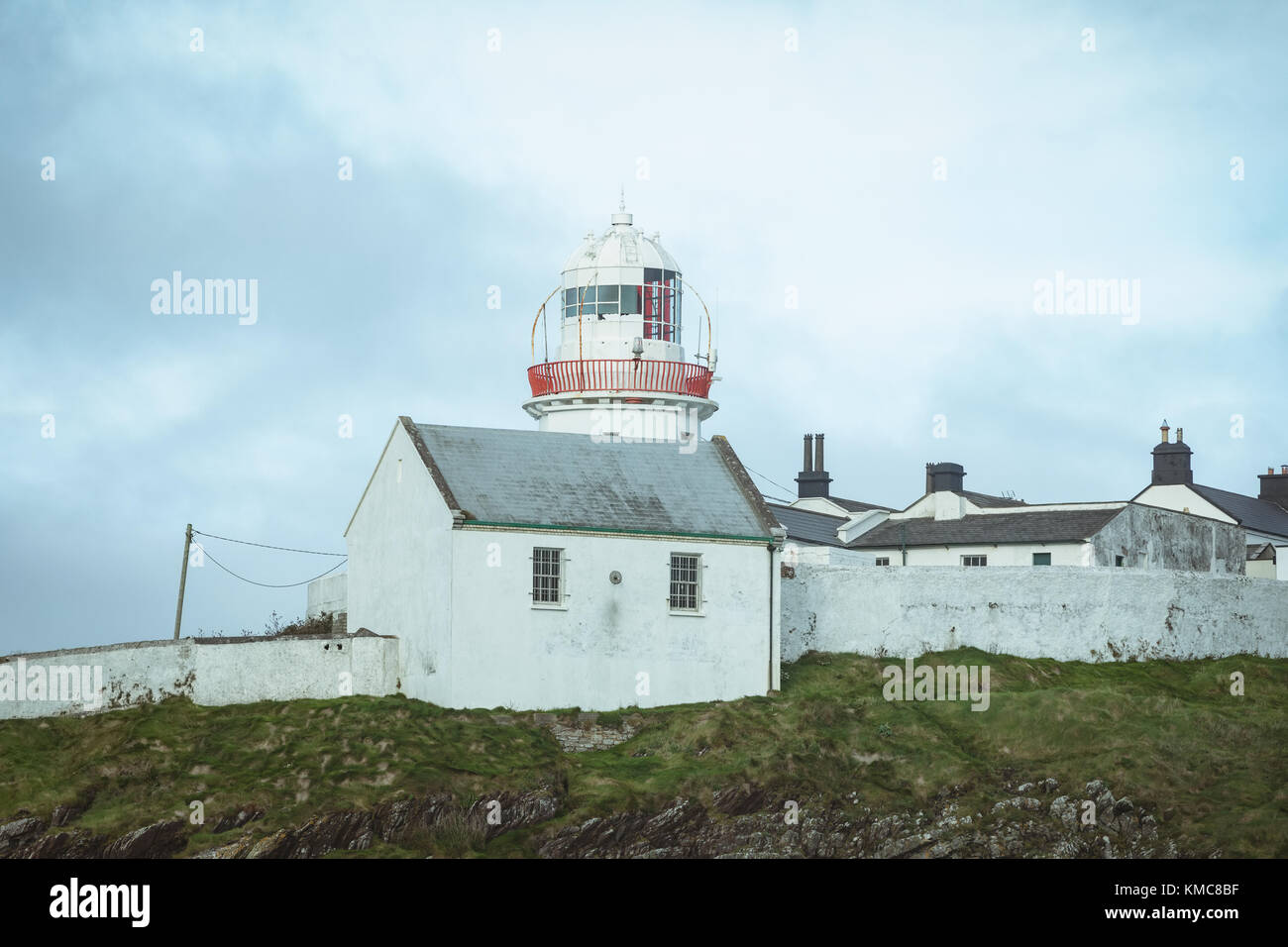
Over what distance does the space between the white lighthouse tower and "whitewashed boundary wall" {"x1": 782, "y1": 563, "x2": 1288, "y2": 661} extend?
534 centimetres

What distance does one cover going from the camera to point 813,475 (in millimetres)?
70000

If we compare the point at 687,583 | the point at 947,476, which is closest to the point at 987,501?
the point at 947,476

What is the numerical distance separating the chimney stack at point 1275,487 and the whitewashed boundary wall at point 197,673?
42364mm

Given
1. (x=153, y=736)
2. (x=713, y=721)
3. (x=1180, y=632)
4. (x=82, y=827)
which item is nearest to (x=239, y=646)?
(x=153, y=736)

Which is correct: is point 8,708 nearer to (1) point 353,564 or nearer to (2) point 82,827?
(2) point 82,827

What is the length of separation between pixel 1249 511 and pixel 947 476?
1448 centimetres

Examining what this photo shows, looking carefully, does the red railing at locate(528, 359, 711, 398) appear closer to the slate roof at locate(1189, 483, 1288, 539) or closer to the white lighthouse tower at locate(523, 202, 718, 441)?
the white lighthouse tower at locate(523, 202, 718, 441)

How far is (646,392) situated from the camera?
51.6 meters

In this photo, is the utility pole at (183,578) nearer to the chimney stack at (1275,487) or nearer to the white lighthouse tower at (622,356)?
the white lighthouse tower at (622,356)

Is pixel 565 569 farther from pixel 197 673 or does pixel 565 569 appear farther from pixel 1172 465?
pixel 1172 465

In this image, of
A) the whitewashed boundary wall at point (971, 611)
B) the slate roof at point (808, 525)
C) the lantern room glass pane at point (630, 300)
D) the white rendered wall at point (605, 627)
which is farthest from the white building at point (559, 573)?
the slate roof at point (808, 525)

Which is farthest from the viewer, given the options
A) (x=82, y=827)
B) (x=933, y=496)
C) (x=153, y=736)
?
(x=933, y=496)

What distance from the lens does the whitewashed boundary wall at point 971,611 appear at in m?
51.1

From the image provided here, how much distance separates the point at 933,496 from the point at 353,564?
66.8 ft
